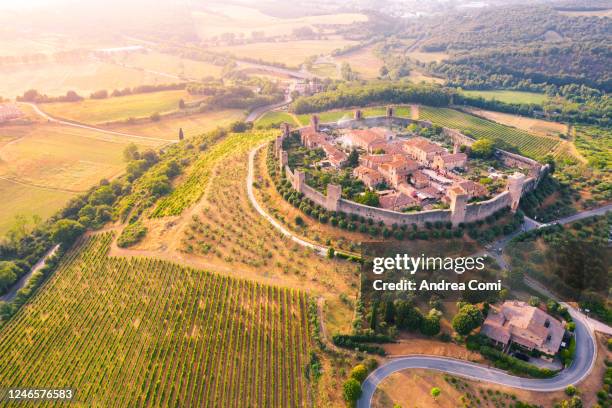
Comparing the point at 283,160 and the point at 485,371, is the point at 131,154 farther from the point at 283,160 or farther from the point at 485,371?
the point at 485,371

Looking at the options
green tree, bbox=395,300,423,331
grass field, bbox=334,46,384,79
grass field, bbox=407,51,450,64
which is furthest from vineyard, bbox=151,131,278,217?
grass field, bbox=407,51,450,64

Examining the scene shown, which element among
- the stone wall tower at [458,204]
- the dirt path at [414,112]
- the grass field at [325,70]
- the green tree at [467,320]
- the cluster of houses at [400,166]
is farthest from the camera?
the grass field at [325,70]

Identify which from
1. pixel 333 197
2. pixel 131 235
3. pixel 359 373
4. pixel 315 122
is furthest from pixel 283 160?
pixel 359 373

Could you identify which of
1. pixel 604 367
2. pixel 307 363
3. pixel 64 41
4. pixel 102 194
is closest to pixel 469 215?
pixel 604 367

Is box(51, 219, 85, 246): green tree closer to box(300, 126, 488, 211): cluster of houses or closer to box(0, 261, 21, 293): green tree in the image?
box(0, 261, 21, 293): green tree

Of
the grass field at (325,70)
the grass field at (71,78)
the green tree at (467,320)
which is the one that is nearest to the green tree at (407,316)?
the green tree at (467,320)

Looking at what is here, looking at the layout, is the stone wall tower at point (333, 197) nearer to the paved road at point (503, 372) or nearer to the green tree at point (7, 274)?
the paved road at point (503, 372)
